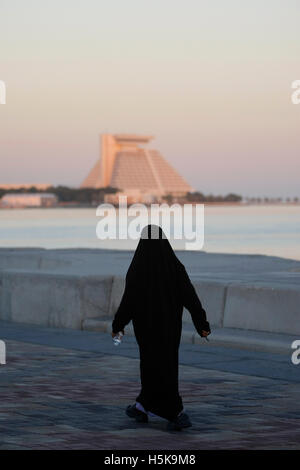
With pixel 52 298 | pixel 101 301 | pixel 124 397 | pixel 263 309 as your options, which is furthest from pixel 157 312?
pixel 52 298

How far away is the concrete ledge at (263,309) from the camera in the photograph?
40.6 feet

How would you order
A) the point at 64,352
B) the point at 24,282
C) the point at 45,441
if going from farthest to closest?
the point at 24,282 → the point at 64,352 → the point at 45,441

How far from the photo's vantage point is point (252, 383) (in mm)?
10094

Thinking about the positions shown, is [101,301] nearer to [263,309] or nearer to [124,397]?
[263,309]

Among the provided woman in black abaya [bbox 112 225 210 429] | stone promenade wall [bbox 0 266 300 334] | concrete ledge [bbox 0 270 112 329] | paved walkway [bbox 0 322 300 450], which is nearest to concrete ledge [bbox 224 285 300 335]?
stone promenade wall [bbox 0 266 300 334]

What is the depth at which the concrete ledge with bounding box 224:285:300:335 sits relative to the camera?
12375mm

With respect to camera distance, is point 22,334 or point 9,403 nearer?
point 9,403

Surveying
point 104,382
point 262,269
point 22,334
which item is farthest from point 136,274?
point 262,269

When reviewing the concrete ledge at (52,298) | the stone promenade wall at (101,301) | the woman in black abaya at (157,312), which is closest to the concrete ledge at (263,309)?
the stone promenade wall at (101,301)

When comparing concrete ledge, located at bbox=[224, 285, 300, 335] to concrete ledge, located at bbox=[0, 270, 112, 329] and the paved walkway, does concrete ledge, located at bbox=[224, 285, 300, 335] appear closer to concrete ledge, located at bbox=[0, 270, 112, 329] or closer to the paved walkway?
the paved walkway

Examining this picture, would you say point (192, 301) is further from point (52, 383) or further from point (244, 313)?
point (244, 313)

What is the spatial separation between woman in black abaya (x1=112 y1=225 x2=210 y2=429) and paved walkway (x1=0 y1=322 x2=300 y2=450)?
10.9 inches

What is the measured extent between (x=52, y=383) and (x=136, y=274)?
2172 mm

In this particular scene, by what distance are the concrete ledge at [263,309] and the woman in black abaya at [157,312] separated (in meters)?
4.20
